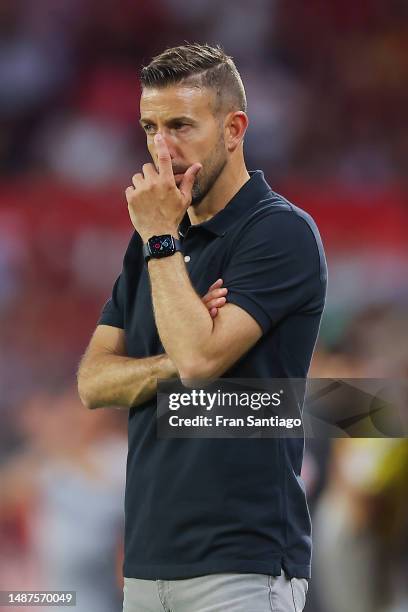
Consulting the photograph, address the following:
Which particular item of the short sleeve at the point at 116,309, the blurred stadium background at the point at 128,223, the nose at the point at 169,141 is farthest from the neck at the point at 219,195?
the blurred stadium background at the point at 128,223

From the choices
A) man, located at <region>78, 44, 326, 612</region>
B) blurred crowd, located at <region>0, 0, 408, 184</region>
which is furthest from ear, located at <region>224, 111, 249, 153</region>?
blurred crowd, located at <region>0, 0, 408, 184</region>

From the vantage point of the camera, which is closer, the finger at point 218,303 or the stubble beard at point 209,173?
the finger at point 218,303

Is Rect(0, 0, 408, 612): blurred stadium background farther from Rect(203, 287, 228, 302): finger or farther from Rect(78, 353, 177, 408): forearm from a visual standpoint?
Rect(203, 287, 228, 302): finger

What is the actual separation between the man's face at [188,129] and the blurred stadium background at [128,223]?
1.68 meters

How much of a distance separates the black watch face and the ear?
10.2 inches

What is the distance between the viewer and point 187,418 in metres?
1.61

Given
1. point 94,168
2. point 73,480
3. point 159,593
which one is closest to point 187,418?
point 159,593

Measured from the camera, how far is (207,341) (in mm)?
1568

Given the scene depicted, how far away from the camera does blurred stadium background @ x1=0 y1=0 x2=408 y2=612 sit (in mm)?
3293

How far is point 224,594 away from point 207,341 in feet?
1.30

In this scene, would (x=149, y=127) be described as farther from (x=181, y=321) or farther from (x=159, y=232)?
(x=181, y=321)

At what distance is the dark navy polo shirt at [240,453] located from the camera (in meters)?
1.55

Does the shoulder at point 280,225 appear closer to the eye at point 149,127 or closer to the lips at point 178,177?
the lips at point 178,177

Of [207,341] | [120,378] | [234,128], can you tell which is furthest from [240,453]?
[234,128]
